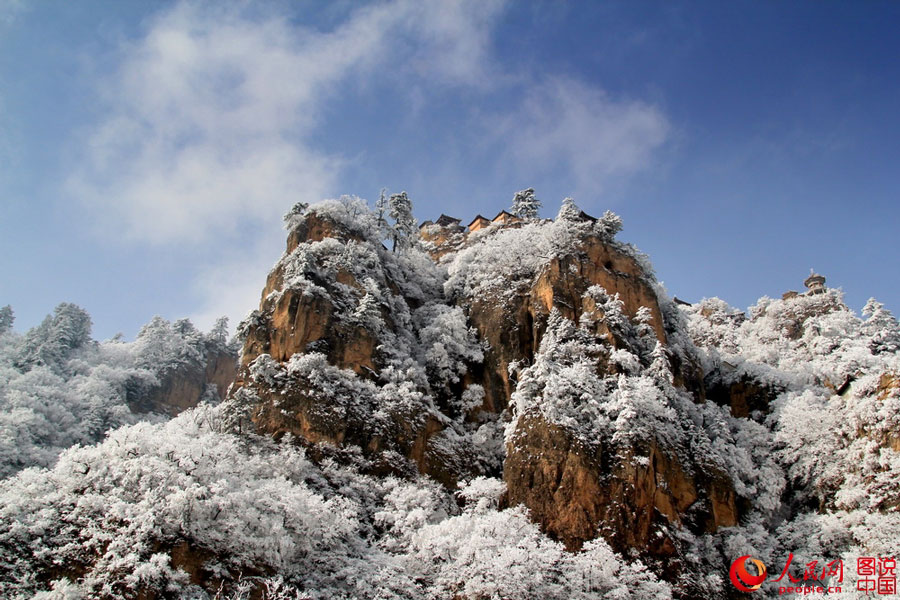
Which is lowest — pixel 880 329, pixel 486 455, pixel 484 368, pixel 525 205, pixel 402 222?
pixel 486 455

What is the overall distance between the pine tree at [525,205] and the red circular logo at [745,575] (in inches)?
2094

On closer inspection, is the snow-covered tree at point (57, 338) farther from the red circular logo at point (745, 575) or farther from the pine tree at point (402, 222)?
the red circular logo at point (745, 575)

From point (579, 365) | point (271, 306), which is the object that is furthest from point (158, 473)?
point (579, 365)

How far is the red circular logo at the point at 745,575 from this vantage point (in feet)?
104

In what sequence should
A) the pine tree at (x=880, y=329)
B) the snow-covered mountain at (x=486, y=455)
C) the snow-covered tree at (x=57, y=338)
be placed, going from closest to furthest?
the snow-covered mountain at (x=486, y=455), the pine tree at (x=880, y=329), the snow-covered tree at (x=57, y=338)

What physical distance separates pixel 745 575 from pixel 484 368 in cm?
2453

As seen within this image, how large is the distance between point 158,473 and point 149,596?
6.38m

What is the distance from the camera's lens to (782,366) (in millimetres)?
51000

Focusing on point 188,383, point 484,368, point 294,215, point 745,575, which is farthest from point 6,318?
point 745,575

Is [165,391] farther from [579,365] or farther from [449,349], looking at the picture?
[579,365]

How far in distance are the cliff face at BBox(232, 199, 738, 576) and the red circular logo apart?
287cm

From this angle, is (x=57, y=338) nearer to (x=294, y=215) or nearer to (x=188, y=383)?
(x=188, y=383)

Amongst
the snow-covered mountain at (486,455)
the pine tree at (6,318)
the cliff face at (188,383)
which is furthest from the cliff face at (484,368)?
the pine tree at (6,318)

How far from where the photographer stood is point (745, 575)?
3231 cm
